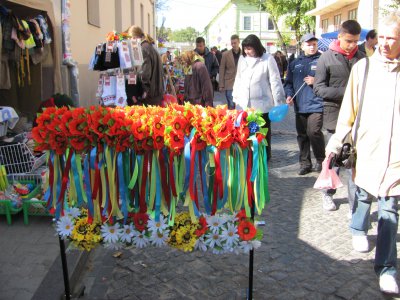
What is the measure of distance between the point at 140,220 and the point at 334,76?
2.90 metres

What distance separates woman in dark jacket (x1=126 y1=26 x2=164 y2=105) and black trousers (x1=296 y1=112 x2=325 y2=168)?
2.34m

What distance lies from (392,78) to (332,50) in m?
1.91

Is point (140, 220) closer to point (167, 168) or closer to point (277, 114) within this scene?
point (167, 168)

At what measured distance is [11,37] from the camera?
17.6 ft

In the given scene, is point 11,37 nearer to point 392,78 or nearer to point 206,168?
point 206,168

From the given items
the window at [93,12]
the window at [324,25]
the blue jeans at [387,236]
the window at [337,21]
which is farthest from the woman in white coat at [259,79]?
the window at [324,25]

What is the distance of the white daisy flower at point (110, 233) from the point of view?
2814 mm

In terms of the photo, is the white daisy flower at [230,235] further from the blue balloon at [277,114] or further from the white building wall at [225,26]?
the white building wall at [225,26]

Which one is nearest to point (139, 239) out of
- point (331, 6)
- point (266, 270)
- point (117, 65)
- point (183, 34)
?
point (266, 270)

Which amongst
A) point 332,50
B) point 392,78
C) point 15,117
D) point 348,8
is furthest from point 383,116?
point 348,8

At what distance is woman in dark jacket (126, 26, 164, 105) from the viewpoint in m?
6.99

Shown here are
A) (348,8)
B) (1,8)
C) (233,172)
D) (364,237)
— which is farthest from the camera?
(348,8)

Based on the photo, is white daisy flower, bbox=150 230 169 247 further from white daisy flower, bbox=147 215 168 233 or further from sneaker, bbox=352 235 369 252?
sneaker, bbox=352 235 369 252

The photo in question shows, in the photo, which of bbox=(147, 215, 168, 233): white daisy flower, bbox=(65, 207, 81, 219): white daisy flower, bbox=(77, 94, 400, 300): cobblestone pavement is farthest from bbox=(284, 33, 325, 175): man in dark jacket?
bbox=(65, 207, 81, 219): white daisy flower
